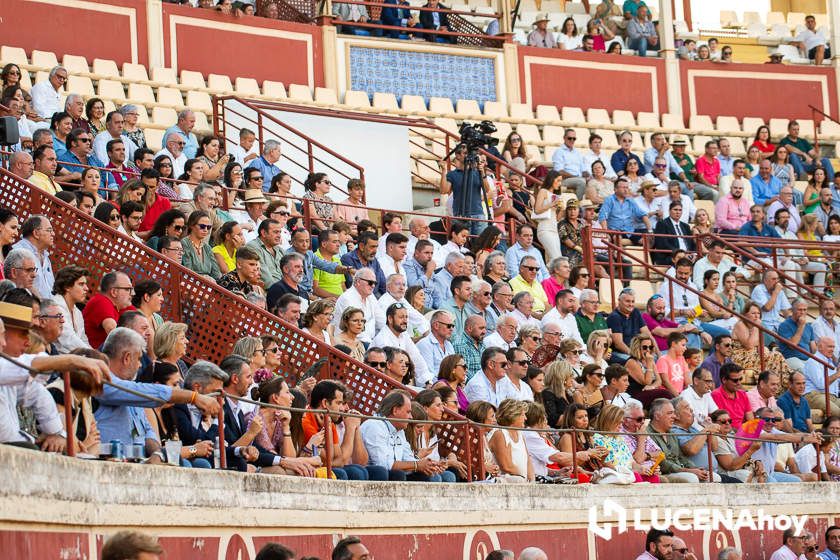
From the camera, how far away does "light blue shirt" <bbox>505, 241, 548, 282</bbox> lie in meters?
18.9

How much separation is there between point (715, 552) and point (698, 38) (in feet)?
56.4

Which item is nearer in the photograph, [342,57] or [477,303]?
[477,303]

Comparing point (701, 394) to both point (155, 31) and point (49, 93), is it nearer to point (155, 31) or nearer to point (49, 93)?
point (49, 93)

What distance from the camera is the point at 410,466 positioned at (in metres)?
12.0

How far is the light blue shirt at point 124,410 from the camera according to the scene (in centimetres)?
914

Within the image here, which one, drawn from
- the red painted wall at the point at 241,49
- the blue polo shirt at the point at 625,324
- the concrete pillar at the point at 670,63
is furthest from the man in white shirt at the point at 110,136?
the concrete pillar at the point at 670,63

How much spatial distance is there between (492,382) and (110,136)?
211 inches

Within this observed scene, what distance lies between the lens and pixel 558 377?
14.9 metres

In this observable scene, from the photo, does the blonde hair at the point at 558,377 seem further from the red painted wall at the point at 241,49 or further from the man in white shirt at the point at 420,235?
the red painted wall at the point at 241,49

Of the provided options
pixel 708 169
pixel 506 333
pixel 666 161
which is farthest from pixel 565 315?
pixel 708 169

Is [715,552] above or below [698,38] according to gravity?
below

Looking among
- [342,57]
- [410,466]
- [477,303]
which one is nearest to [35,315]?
[410,466]

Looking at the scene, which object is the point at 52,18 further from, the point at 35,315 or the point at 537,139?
the point at 35,315

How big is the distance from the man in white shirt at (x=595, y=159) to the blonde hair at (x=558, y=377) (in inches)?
368
